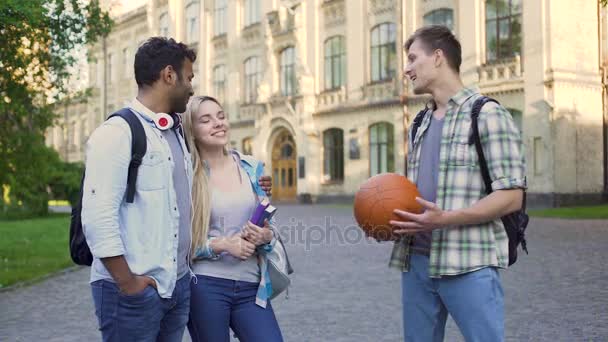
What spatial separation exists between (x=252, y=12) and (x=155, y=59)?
4013 centimetres

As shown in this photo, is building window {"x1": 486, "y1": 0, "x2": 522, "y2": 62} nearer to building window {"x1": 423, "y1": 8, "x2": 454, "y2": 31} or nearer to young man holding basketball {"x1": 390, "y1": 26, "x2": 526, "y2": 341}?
building window {"x1": 423, "y1": 8, "x2": 454, "y2": 31}

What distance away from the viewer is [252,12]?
42594mm

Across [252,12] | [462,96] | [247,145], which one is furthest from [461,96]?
[252,12]

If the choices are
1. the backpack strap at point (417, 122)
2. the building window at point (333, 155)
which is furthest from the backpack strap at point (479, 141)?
the building window at point (333, 155)

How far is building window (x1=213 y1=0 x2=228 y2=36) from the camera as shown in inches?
1778

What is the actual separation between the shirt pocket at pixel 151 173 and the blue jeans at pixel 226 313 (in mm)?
961

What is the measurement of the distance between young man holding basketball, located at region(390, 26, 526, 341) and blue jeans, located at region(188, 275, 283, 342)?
32.4 inches

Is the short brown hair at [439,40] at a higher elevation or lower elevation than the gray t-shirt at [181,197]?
higher

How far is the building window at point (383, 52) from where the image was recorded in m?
33.2

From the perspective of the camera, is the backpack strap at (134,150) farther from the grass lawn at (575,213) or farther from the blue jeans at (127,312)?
the grass lawn at (575,213)

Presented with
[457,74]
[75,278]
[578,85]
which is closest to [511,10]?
[578,85]

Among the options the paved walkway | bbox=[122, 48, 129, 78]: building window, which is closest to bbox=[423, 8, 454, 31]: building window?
the paved walkway

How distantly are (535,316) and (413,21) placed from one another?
25.0 metres

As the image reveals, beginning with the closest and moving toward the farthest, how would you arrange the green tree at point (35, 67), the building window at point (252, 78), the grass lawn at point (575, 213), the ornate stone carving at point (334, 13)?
the green tree at point (35, 67)
the grass lawn at point (575, 213)
the ornate stone carving at point (334, 13)
the building window at point (252, 78)
